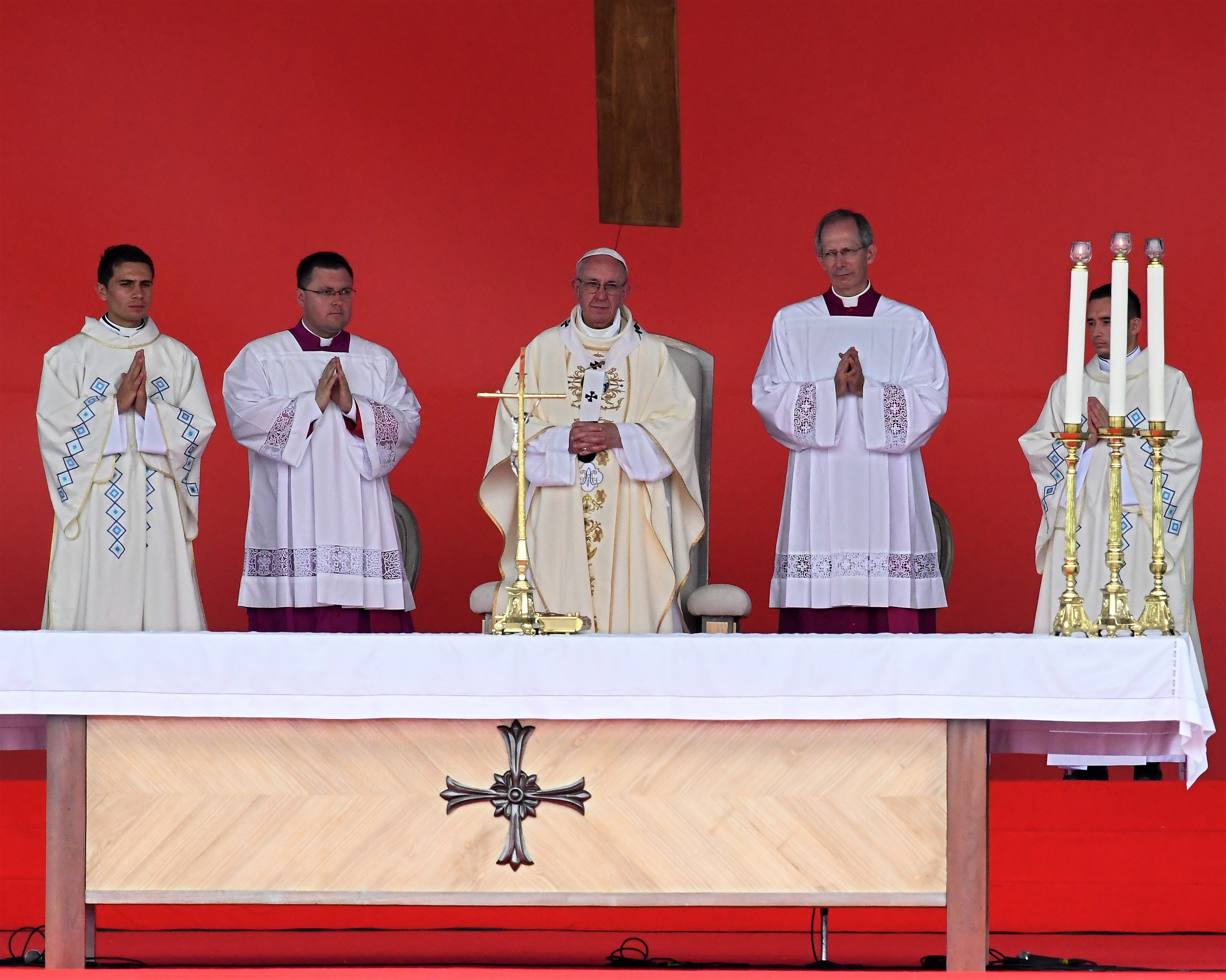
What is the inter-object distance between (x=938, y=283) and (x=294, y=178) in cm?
285

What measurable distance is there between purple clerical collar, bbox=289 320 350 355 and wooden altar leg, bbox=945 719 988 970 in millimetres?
3438

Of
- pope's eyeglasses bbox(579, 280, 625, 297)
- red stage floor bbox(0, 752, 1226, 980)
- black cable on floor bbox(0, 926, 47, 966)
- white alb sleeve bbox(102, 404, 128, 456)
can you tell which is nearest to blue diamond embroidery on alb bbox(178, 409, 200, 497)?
white alb sleeve bbox(102, 404, 128, 456)

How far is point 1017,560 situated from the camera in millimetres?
7586

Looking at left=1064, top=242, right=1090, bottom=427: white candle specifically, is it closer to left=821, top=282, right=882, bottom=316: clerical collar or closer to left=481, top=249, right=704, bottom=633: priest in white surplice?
left=481, top=249, right=704, bottom=633: priest in white surplice

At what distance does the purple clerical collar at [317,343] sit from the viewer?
22.0 ft

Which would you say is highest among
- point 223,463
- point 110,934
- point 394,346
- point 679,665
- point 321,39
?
point 321,39

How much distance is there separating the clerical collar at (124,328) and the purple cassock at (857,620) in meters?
2.53

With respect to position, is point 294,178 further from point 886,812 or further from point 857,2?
point 886,812

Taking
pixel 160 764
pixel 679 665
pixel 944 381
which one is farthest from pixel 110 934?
pixel 944 381

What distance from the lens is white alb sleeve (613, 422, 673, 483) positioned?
6004mm

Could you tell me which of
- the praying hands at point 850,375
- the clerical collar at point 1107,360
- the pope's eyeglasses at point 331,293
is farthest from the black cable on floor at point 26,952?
the clerical collar at point 1107,360

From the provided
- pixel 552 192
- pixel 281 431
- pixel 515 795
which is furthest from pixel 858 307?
pixel 515 795

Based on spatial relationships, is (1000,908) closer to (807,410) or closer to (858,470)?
(858,470)

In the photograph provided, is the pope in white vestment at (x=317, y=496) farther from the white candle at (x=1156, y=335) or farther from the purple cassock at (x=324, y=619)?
the white candle at (x=1156, y=335)
